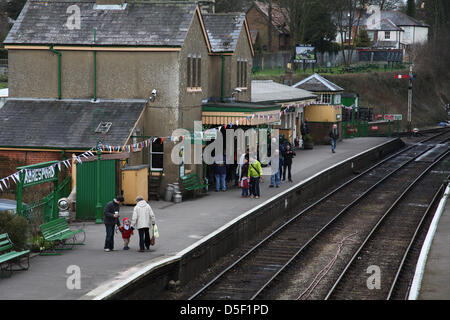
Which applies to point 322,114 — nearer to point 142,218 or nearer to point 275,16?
point 142,218

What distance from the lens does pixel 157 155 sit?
26109 millimetres

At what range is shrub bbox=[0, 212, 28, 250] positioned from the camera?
51.9 ft

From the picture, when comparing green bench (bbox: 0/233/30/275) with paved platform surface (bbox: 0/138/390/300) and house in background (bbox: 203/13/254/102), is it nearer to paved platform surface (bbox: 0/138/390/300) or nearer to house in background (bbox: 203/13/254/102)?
paved platform surface (bbox: 0/138/390/300)

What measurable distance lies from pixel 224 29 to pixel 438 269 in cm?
1689

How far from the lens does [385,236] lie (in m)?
23.8

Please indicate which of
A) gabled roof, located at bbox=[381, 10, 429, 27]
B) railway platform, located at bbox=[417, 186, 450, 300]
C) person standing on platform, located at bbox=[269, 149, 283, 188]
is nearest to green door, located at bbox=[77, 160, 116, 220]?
person standing on platform, located at bbox=[269, 149, 283, 188]

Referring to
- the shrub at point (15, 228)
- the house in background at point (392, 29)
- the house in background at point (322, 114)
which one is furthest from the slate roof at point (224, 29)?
the house in background at point (392, 29)

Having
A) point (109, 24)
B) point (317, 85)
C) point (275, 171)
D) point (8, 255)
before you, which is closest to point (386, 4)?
point (317, 85)

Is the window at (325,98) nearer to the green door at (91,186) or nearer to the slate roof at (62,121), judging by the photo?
the slate roof at (62,121)

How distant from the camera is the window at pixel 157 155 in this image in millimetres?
26047

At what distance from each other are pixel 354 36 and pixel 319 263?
7733 centimetres

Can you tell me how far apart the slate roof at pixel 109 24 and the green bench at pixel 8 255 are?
11.4 metres

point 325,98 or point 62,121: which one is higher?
point 325,98

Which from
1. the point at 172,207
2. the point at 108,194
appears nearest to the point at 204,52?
the point at 172,207
